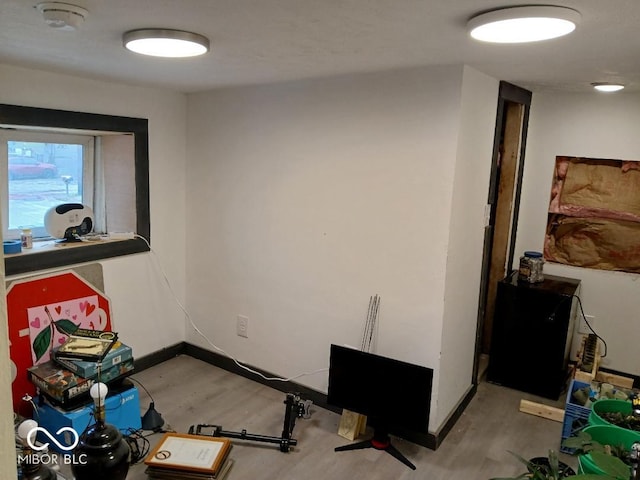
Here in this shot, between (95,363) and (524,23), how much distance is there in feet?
7.92

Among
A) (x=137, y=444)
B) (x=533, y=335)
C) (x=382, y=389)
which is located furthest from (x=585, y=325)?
(x=137, y=444)

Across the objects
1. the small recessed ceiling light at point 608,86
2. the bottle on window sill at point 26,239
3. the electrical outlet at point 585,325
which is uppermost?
the small recessed ceiling light at point 608,86

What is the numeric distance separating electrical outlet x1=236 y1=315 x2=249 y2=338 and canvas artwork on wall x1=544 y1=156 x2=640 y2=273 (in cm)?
226

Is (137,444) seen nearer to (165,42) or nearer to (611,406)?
(165,42)

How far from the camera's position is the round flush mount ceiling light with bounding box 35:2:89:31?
1381 mm

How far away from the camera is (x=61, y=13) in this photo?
141 cm

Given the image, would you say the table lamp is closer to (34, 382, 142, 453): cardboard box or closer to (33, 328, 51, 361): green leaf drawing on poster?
(34, 382, 142, 453): cardboard box

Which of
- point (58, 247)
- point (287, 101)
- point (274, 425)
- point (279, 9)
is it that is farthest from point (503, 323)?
point (58, 247)

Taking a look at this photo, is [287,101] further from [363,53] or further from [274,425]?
[274,425]

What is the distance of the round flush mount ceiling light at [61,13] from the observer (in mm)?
1381

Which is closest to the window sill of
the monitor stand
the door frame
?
the monitor stand

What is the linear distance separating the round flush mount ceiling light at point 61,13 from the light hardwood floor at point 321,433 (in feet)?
6.46

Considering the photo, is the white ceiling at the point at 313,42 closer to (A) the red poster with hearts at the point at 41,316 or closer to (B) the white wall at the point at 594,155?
(B) the white wall at the point at 594,155

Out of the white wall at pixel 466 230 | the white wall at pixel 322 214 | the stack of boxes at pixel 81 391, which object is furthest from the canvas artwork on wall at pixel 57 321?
the white wall at pixel 466 230
